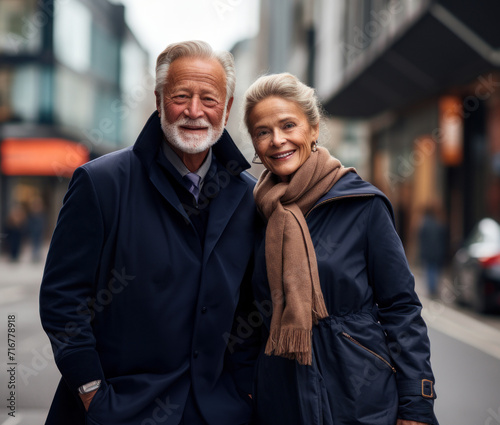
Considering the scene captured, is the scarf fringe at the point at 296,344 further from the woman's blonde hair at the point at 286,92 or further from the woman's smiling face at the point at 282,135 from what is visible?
the woman's blonde hair at the point at 286,92

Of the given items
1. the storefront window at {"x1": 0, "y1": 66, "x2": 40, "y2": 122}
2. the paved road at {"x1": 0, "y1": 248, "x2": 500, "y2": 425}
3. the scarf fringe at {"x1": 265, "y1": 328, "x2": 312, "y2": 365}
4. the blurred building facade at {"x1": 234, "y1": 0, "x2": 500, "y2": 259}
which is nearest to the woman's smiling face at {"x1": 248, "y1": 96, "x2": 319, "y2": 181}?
the scarf fringe at {"x1": 265, "y1": 328, "x2": 312, "y2": 365}

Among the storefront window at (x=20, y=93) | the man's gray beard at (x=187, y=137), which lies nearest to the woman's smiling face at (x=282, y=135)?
the man's gray beard at (x=187, y=137)

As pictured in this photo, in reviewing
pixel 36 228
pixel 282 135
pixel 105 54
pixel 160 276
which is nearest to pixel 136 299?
pixel 160 276

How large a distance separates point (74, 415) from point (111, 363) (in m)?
0.22

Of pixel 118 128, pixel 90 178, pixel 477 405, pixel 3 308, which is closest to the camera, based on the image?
pixel 90 178

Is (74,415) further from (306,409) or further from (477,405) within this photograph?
(477,405)

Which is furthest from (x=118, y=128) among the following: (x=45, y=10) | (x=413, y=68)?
(x=413, y=68)

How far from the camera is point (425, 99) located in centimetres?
1809

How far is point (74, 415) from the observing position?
2.21 meters

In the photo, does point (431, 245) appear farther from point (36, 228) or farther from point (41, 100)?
point (41, 100)

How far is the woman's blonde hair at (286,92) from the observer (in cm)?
246

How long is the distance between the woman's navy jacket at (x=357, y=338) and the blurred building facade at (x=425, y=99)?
33.0ft

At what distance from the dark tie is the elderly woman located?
0.25 meters

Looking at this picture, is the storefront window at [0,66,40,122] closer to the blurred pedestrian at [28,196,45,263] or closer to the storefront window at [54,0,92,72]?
the storefront window at [54,0,92,72]
